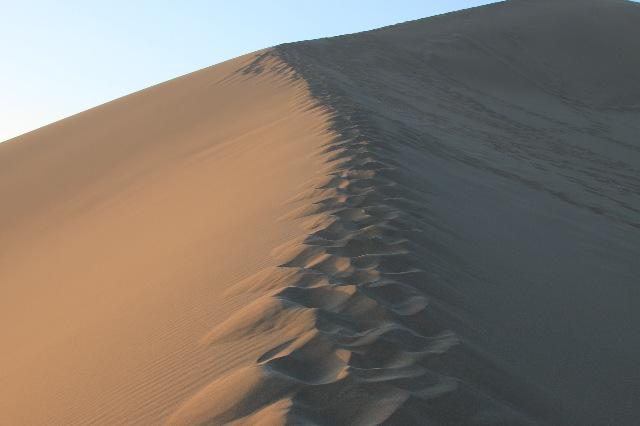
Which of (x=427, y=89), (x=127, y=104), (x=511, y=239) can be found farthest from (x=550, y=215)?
(x=127, y=104)

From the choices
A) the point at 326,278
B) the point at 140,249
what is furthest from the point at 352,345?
the point at 140,249

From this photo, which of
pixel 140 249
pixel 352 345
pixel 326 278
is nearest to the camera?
pixel 352 345

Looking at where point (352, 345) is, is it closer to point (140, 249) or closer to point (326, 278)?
point (326, 278)

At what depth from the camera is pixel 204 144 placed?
9.84 metres

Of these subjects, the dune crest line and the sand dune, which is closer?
the dune crest line

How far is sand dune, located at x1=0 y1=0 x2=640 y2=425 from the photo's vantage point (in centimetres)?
241

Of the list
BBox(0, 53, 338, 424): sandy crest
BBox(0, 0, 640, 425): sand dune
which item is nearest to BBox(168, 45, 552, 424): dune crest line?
BBox(0, 0, 640, 425): sand dune

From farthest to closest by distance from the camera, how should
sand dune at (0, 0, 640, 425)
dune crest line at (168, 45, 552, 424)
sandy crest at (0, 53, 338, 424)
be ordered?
sandy crest at (0, 53, 338, 424) → sand dune at (0, 0, 640, 425) → dune crest line at (168, 45, 552, 424)

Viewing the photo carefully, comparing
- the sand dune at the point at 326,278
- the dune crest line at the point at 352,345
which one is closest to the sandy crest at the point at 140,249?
the sand dune at the point at 326,278

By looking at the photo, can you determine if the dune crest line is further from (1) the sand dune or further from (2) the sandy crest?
(2) the sandy crest

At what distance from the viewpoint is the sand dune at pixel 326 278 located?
2.41 m

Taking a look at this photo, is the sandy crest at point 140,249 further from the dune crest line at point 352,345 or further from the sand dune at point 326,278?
the dune crest line at point 352,345

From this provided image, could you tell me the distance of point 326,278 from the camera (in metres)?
3.26

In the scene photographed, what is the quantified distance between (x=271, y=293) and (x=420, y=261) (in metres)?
0.71
